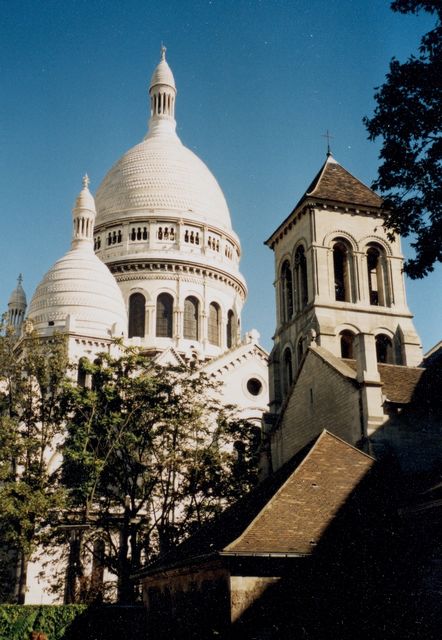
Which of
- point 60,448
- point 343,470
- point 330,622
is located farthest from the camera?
point 60,448

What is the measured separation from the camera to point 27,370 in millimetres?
31484

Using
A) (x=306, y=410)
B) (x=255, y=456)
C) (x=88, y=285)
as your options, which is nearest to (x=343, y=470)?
(x=306, y=410)

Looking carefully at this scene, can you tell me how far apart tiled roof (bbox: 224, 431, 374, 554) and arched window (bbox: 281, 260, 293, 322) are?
46.4 feet

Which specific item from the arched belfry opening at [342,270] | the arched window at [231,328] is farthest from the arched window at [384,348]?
the arched window at [231,328]

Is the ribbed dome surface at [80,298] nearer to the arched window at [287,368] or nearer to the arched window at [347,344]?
the arched window at [287,368]

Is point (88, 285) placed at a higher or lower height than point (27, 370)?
higher

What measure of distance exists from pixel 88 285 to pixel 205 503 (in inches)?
1046

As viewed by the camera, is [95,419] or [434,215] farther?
[95,419]

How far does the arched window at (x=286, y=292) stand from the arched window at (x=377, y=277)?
3402 millimetres

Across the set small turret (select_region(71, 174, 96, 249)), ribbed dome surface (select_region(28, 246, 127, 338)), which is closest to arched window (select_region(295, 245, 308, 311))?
ribbed dome surface (select_region(28, 246, 127, 338))

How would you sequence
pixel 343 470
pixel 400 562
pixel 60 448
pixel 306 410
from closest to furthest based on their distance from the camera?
pixel 400 562 < pixel 343 470 < pixel 306 410 < pixel 60 448

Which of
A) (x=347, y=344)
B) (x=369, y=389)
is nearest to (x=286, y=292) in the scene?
(x=347, y=344)

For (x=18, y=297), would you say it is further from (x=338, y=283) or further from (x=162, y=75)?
(x=338, y=283)

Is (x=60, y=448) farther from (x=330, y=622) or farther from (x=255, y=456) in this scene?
(x=330, y=622)
